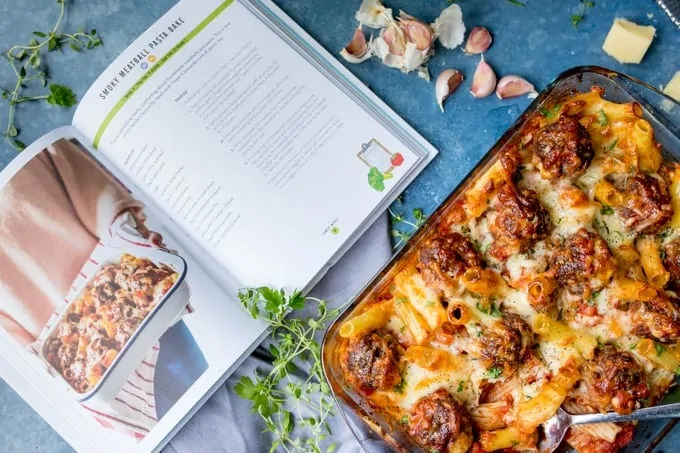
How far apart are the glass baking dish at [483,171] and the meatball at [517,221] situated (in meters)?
0.10

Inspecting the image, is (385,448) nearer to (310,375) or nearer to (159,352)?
(310,375)

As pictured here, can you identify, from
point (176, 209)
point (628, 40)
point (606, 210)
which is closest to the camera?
point (606, 210)

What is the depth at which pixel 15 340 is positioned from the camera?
1.95m

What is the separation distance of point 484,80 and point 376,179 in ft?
1.22

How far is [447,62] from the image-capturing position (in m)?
A: 1.96

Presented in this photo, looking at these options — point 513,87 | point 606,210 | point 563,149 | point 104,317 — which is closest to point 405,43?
point 513,87

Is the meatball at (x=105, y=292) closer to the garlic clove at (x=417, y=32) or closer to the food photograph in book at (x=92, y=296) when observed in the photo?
the food photograph in book at (x=92, y=296)

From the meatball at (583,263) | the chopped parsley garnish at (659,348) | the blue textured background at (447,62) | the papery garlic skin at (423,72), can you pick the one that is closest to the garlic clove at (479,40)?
the blue textured background at (447,62)

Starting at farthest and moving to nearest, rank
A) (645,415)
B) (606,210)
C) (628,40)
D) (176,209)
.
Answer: (176,209) < (628,40) < (606,210) < (645,415)

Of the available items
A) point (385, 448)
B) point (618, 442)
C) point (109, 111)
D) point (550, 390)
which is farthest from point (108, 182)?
point (618, 442)

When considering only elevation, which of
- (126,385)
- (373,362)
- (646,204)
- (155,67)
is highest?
(646,204)

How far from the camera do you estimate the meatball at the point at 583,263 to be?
155 cm

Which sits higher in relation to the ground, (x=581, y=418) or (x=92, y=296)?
(x=581, y=418)

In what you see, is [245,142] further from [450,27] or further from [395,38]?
[450,27]
